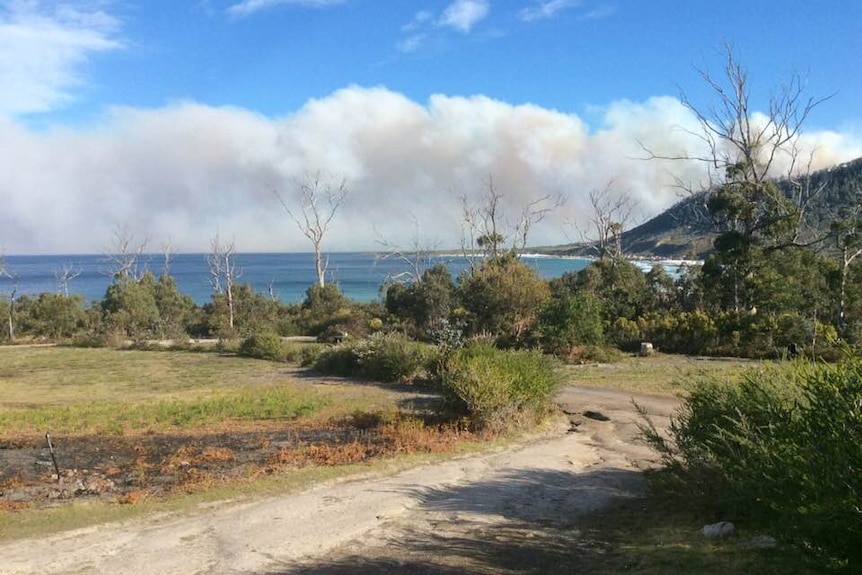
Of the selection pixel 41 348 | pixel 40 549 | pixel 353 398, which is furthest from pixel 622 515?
pixel 41 348

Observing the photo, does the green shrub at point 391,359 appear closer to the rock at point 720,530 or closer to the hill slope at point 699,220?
the rock at point 720,530

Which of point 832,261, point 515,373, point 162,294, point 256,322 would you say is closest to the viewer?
point 515,373

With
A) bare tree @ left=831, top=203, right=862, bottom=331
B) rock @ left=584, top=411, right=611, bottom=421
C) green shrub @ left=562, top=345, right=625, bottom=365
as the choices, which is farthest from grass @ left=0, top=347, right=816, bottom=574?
bare tree @ left=831, top=203, right=862, bottom=331

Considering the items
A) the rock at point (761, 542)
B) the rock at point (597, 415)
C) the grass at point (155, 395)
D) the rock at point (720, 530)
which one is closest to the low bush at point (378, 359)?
the grass at point (155, 395)

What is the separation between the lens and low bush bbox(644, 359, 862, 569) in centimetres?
394

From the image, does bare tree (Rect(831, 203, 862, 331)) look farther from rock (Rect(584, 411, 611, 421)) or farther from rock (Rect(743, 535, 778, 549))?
rock (Rect(743, 535, 778, 549))

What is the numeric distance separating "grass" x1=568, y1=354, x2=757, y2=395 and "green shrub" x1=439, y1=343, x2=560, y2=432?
416cm

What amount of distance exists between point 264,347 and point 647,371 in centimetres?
1576

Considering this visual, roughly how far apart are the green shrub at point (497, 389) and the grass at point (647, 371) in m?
4.16

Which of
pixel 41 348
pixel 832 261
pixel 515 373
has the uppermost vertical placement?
pixel 832 261

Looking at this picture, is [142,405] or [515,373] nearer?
[515,373]

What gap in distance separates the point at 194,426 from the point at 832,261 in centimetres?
2676

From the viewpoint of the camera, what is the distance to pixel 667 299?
29.5 metres

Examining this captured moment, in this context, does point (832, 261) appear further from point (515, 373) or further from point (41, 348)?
point (41, 348)
